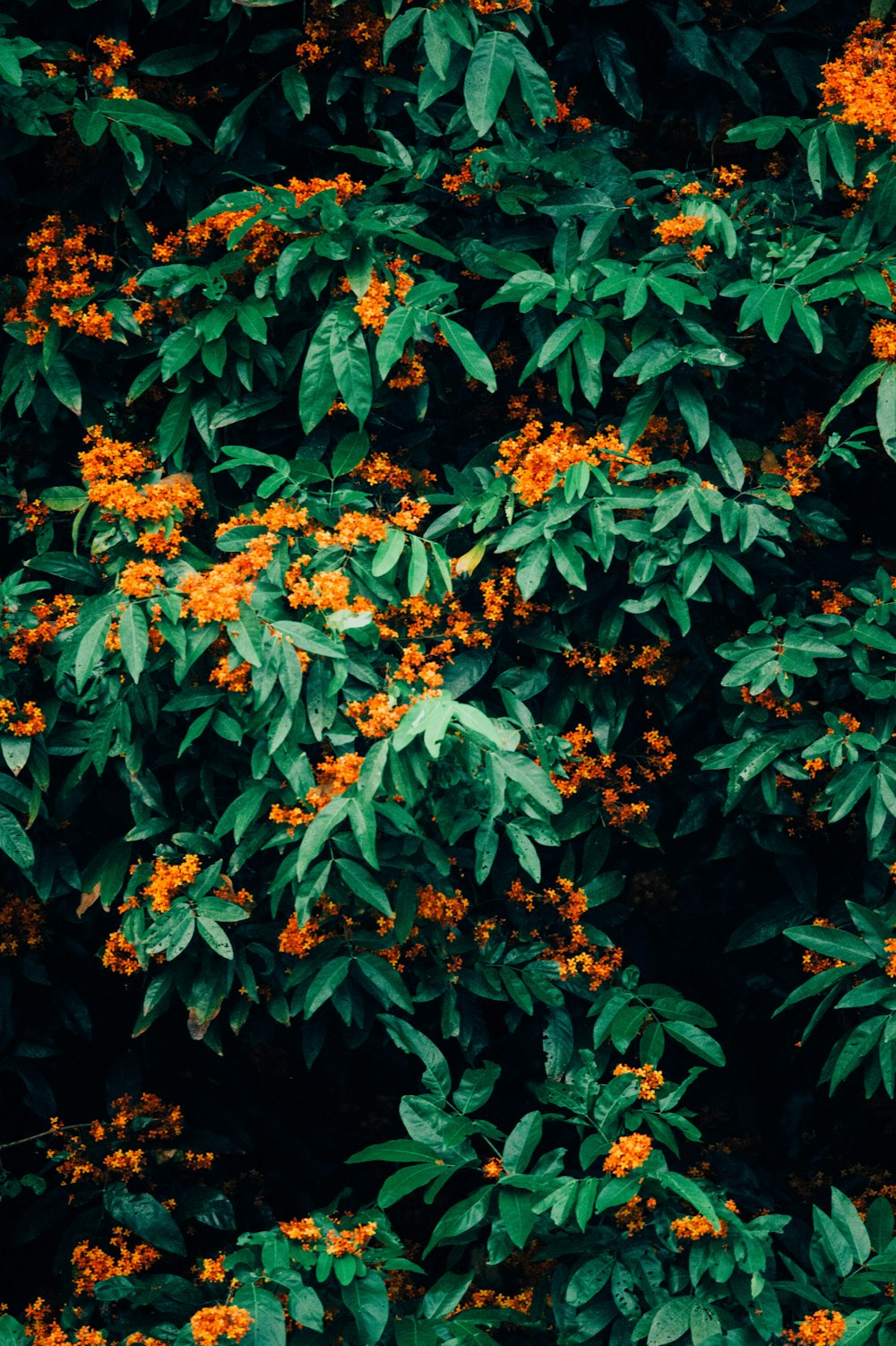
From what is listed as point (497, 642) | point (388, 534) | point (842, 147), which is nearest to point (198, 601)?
point (388, 534)

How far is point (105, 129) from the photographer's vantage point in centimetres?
268

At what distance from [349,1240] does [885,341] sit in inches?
78.1

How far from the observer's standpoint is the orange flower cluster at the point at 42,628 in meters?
2.44

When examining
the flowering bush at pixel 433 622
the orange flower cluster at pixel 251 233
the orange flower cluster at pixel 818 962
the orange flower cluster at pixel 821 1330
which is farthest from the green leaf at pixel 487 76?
the orange flower cluster at pixel 821 1330

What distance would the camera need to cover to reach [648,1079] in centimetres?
248

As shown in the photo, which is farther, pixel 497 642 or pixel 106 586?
pixel 497 642

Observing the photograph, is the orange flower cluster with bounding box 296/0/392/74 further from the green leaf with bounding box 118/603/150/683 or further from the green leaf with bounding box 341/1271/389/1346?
the green leaf with bounding box 341/1271/389/1346

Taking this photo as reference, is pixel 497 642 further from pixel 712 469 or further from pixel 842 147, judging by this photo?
pixel 842 147

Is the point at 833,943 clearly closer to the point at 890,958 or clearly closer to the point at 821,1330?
the point at 890,958

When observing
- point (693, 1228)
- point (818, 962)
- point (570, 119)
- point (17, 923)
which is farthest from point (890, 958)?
point (570, 119)

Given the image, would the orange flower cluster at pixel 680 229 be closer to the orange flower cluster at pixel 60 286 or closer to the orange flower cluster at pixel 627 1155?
the orange flower cluster at pixel 60 286

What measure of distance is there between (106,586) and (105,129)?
0.99 m

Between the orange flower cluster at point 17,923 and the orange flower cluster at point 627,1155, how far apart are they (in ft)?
4.31

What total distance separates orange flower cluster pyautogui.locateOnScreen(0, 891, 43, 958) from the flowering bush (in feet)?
0.03
